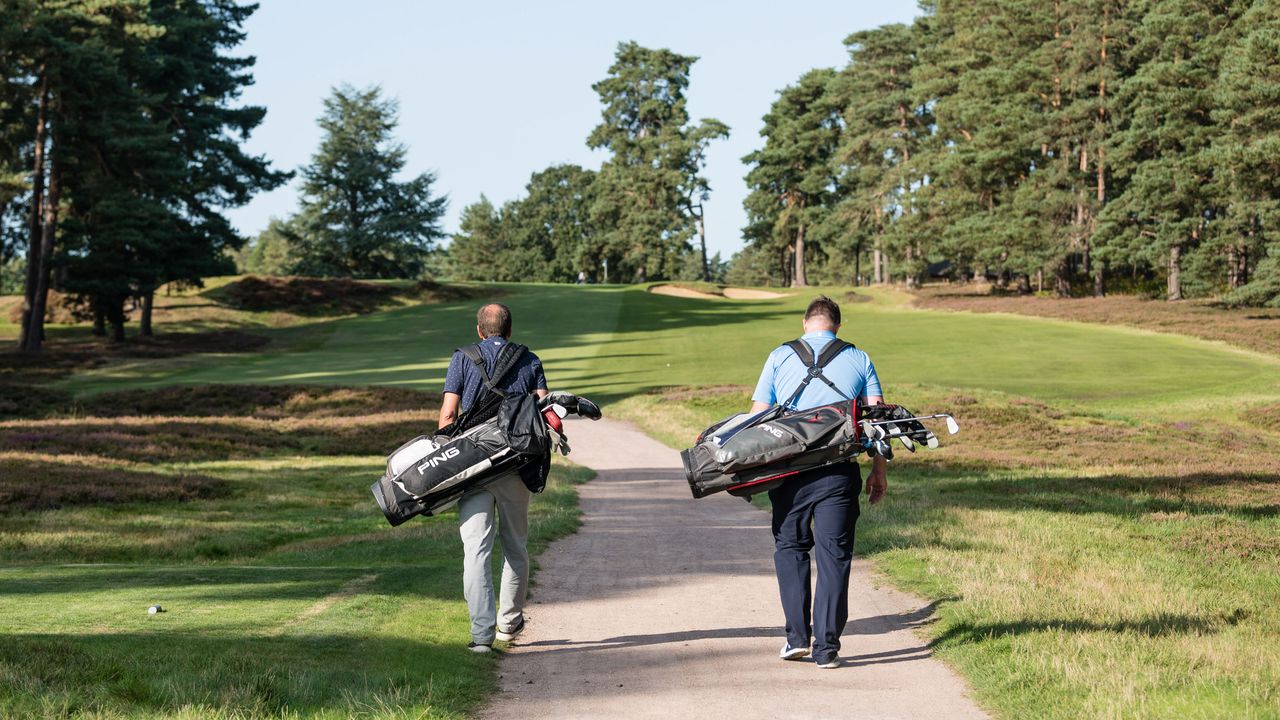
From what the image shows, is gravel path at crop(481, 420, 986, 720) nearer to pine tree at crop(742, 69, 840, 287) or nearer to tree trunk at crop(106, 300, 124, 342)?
tree trunk at crop(106, 300, 124, 342)

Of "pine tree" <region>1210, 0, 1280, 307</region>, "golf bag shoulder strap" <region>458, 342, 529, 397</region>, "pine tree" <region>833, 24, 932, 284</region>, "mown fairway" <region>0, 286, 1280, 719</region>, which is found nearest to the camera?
"mown fairway" <region>0, 286, 1280, 719</region>

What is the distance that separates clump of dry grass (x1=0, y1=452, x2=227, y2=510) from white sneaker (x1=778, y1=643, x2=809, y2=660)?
12.2 meters

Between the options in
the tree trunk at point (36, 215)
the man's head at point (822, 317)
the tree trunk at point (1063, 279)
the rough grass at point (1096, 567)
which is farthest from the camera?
the tree trunk at point (1063, 279)

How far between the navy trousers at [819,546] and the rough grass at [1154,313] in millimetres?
40598

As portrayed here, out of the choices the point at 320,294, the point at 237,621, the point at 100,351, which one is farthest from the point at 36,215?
the point at 237,621

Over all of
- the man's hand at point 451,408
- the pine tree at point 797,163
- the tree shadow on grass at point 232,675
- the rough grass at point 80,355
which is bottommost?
the rough grass at point 80,355

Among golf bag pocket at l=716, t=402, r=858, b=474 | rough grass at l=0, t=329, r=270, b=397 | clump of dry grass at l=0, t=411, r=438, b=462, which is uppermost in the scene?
golf bag pocket at l=716, t=402, r=858, b=474

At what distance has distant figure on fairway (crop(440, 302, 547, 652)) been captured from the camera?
7.33 meters

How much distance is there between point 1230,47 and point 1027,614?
52.0 metres

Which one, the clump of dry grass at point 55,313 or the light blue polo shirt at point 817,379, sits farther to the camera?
the clump of dry grass at point 55,313

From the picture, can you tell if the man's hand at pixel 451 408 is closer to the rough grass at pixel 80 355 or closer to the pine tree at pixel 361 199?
the rough grass at pixel 80 355

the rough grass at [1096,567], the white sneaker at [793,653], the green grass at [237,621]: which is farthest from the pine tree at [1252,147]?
the white sneaker at [793,653]

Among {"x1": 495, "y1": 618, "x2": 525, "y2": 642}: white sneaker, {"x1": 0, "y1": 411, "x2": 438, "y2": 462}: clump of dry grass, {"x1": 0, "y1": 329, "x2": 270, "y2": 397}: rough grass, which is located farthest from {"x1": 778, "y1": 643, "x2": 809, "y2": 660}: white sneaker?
{"x1": 0, "y1": 329, "x2": 270, "y2": 397}: rough grass

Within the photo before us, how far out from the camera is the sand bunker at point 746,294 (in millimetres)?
85812
